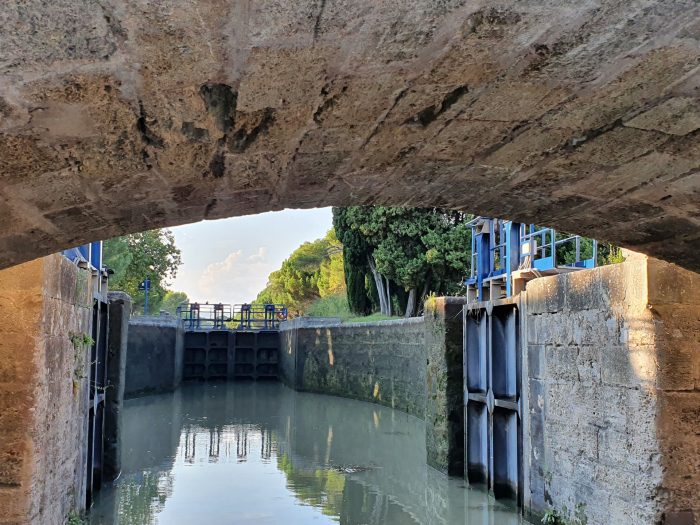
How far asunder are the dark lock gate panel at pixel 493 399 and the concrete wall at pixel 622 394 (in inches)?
35.7

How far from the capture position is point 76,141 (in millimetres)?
1618

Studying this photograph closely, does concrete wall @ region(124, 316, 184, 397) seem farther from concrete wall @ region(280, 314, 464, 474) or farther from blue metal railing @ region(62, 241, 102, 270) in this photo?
blue metal railing @ region(62, 241, 102, 270)

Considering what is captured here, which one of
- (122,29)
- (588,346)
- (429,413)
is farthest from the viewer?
(429,413)

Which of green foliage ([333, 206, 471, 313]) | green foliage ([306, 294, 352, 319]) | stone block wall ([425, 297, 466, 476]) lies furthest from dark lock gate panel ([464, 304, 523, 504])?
green foliage ([306, 294, 352, 319])

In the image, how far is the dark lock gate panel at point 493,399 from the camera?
21.2 ft

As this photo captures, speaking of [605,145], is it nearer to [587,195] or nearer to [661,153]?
[661,153]

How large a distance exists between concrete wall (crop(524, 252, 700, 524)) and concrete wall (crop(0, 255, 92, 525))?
3.38m

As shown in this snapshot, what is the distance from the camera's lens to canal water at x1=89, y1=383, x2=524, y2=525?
Result: 6449 mm

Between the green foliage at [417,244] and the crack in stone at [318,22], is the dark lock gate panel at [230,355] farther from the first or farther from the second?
the crack in stone at [318,22]

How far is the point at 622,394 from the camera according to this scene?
14.3ft

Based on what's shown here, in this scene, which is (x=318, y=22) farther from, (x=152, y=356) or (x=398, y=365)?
(x=152, y=356)

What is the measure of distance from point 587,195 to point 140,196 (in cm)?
139

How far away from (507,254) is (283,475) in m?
4.39

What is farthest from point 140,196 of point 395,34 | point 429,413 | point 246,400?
point 246,400
